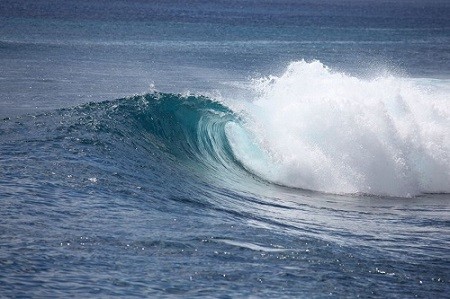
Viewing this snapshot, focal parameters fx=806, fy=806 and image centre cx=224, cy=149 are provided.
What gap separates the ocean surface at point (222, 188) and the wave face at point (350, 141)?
0.04 meters

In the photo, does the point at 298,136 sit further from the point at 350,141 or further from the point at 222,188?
the point at 222,188

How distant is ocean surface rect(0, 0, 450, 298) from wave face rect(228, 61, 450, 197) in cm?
4

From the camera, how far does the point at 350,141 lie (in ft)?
65.3

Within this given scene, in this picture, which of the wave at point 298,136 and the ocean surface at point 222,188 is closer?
the ocean surface at point 222,188

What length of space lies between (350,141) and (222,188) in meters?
4.12

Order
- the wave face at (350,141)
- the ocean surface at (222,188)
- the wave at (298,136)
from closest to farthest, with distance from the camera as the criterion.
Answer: the ocean surface at (222,188), the wave at (298,136), the wave face at (350,141)

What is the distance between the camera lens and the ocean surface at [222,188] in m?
10.8

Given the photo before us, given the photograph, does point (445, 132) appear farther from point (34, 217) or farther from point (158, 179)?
point (34, 217)

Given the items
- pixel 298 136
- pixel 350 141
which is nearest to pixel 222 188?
pixel 298 136

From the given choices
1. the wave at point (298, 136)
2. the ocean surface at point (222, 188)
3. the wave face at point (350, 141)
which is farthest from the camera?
the wave face at point (350, 141)

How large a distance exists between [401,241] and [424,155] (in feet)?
24.1

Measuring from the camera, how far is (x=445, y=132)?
21.7 m

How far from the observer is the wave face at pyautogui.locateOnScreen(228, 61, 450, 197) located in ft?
61.9

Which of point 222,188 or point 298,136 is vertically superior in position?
point 298,136
